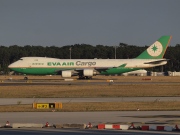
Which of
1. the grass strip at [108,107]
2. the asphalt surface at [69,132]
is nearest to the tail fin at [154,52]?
the grass strip at [108,107]

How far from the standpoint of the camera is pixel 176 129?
61.8 feet

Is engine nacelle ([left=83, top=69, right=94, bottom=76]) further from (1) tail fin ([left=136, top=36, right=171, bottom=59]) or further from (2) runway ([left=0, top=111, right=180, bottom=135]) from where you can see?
(2) runway ([left=0, top=111, right=180, bottom=135])

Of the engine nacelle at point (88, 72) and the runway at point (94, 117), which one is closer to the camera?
the runway at point (94, 117)

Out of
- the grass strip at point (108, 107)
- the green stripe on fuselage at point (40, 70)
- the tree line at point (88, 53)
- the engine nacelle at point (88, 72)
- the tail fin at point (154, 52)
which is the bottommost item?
the grass strip at point (108, 107)

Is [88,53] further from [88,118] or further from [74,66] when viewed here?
[88,118]

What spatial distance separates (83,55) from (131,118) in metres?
143

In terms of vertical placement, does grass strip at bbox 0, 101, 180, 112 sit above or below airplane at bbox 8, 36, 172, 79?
below

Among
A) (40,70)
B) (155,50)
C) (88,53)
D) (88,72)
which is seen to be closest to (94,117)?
(88,72)

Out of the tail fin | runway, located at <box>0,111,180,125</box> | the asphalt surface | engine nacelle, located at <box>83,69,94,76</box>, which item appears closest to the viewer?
the asphalt surface

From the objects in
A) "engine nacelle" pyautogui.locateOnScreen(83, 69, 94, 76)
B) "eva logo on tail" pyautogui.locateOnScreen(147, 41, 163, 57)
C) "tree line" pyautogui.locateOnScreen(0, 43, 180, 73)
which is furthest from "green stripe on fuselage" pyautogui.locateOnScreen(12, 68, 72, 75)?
"tree line" pyautogui.locateOnScreen(0, 43, 180, 73)

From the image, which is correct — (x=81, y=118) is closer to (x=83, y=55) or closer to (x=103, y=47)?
(x=83, y=55)

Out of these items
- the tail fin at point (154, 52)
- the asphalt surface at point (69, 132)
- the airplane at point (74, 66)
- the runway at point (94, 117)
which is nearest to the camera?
the asphalt surface at point (69, 132)

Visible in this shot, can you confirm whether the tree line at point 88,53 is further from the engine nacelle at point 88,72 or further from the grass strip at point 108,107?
the grass strip at point 108,107

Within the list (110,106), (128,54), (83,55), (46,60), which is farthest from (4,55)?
(110,106)
